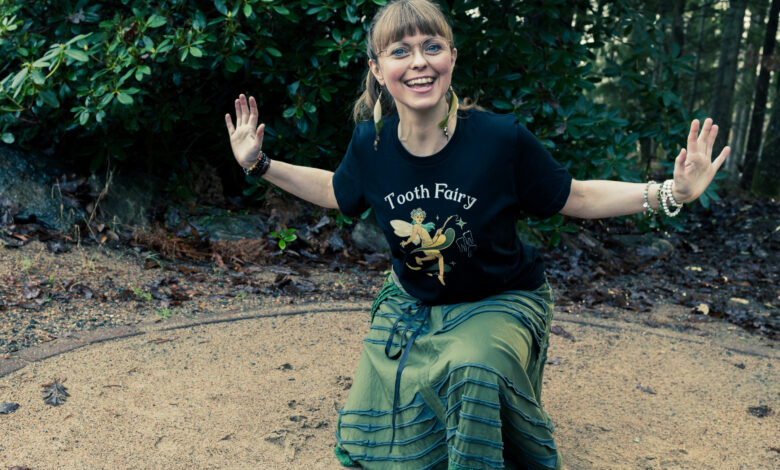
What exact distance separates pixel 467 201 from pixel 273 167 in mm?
864

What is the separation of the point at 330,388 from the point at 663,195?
1.76 metres

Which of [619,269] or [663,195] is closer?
[663,195]

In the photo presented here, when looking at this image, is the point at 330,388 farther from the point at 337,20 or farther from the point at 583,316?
the point at 337,20

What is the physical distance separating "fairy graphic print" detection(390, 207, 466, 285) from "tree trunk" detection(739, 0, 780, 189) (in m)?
10.4

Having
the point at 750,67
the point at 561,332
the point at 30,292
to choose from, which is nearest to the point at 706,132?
the point at 561,332

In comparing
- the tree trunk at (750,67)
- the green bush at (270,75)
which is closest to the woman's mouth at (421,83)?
the green bush at (270,75)

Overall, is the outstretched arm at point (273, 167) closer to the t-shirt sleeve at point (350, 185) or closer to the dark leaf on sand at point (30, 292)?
the t-shirt sleeve at point (350, 185)

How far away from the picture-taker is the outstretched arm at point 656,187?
215cm

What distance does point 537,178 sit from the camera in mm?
2357

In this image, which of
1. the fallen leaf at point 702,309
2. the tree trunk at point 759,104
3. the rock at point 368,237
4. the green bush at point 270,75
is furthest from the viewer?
the tree trunk at point 759,104

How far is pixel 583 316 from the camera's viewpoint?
14.6 feet

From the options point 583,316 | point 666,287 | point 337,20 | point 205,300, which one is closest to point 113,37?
point 337,20

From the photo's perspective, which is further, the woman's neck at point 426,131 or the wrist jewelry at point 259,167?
the wrist jewelry at point 259,167

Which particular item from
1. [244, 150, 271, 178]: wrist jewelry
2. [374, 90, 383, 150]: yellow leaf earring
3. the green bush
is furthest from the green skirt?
the green bush
